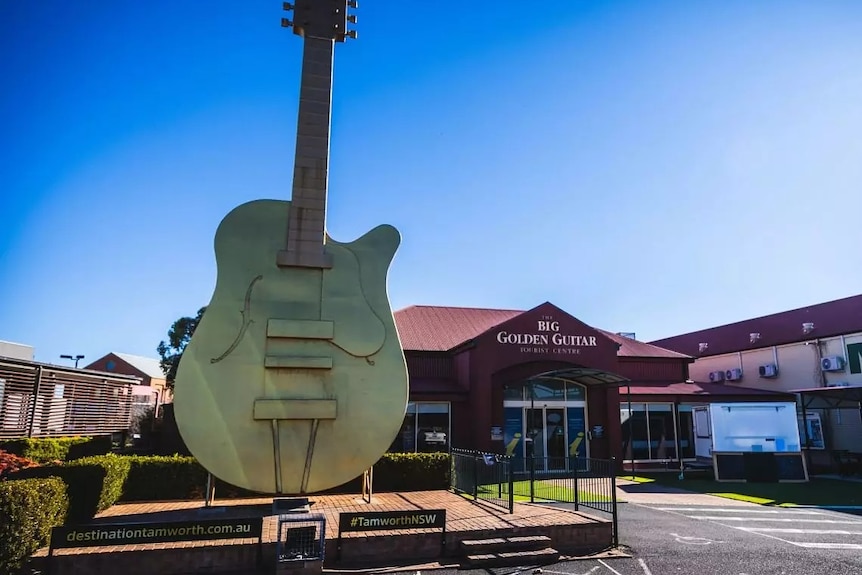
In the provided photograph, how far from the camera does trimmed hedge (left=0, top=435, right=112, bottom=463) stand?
12.4 meters

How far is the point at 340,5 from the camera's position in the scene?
345 inches

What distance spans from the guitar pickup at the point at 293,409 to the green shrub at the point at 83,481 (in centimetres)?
423

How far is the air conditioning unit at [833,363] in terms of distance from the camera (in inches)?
957

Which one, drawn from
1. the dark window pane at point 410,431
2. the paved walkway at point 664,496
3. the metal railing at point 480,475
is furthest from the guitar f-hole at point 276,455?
the dark window pane at point 410,431

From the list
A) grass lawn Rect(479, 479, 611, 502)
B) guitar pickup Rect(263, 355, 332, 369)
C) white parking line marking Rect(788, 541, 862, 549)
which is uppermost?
guitar pickup Rect(263, 355, 332, 369)

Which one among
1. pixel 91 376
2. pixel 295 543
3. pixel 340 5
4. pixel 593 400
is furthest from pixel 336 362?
pixel 593 400

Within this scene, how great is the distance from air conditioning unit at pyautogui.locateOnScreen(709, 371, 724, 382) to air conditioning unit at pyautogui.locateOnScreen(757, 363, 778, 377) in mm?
2682

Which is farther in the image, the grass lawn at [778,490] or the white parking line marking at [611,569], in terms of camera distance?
the grass lawn at [778,490]

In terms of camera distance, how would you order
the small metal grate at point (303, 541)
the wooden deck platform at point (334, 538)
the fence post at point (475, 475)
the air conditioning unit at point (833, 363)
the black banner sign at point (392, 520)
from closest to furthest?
the wooden deck platform at point (334, 538) → the small metal grate at point (303, 541) → the black banner sign at point (392, 520) → the fence post at point (475, 475) → the air conditioning unit at point (833, 363)

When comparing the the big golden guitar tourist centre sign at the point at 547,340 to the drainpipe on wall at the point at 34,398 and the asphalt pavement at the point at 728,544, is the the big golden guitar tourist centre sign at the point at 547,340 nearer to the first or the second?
the asphalt pavement at the point at 728,544

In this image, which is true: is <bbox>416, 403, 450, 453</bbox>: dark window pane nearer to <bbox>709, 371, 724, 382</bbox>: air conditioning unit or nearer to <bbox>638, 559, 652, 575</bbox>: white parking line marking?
<bbox>638, 559, 652, 575</bbox>: white parking line marking

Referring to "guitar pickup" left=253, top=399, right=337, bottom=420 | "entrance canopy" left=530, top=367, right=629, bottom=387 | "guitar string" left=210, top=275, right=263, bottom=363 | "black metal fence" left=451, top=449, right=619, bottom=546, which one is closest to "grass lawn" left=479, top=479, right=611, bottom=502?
"black metal fence" left=451, top=449, right=619, bottom=546

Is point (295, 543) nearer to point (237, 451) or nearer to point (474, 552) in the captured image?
point (237, 451)

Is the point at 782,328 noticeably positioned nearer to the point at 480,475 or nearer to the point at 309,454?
the point at 480,475
